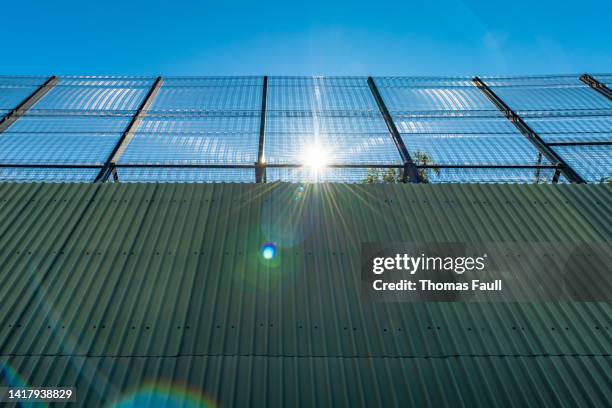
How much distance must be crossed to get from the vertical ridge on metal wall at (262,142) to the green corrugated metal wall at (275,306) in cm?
59

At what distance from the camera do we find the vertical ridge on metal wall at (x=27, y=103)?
8.29 metres

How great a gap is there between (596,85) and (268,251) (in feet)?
33.2

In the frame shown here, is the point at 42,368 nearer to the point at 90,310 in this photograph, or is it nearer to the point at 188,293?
the point at 90,310

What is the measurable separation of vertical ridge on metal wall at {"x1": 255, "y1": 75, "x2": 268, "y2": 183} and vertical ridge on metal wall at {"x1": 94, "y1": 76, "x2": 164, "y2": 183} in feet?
8.55

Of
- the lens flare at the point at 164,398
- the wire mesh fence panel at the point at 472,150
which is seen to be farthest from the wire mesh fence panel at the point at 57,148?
the wire mesh fence panel at the point at 472,150

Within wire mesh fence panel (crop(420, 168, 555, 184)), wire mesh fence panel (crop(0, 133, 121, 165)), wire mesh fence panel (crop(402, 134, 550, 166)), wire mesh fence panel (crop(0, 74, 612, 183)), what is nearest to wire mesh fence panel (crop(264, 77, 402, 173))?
wire mesh fence panel (crop(0, 74, 612, 183))

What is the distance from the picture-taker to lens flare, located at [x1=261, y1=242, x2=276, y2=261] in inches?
196

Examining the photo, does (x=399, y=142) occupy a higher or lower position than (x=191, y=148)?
lower

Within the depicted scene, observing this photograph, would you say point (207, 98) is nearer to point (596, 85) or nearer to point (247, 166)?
point (247, 166)

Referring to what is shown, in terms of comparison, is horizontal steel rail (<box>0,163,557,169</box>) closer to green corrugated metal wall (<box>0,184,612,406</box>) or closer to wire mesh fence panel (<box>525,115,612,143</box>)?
green corrugated metal wall (<box>0,184,612,406</box>)

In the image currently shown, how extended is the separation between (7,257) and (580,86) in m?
12.8

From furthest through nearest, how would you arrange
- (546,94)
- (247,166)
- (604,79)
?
1. (604,79)
2. (546,94)
3. (247,166)

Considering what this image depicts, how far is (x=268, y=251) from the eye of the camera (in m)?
5.05

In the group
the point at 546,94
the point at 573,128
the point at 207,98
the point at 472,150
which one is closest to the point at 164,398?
the point at 472,150
